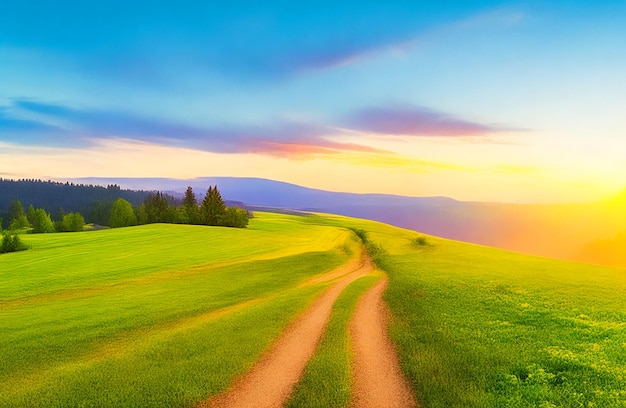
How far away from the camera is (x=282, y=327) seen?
24.0 meters

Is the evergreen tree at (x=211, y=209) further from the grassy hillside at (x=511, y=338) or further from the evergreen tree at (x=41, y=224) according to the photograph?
the grassy hillside at (x=511, y=338)

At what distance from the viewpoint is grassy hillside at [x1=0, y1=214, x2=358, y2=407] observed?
16.6 m

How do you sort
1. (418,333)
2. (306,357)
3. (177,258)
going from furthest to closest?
(177,258), (418,333), (306,357)

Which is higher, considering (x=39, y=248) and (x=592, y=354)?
(x=592, y=354)

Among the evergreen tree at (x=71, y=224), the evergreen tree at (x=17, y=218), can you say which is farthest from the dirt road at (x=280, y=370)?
the evergreen tree at (x=17, y=218)

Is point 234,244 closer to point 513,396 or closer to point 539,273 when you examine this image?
point 539,273

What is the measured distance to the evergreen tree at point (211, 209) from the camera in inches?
4264

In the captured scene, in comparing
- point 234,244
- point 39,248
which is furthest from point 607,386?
point 39,248

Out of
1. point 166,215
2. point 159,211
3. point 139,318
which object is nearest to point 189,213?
point 166,215

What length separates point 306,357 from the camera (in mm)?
19328

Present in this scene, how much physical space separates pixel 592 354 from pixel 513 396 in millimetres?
6474

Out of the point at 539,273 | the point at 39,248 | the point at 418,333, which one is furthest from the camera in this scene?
the point at 39,248

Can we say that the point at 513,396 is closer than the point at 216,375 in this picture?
Yes

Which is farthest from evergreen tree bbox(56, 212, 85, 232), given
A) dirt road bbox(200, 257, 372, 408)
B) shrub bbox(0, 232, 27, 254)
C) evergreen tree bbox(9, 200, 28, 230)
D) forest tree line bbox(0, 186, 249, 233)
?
dirt road bbox(200, 257, 372, 408)
